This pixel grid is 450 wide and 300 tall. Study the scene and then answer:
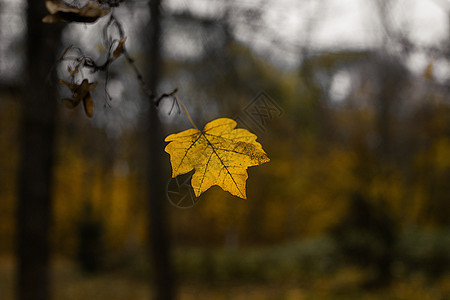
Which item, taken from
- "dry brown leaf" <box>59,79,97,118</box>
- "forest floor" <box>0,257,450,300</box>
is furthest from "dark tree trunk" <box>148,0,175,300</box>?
"dry brown leaf" <box>59,79,97,118</box>

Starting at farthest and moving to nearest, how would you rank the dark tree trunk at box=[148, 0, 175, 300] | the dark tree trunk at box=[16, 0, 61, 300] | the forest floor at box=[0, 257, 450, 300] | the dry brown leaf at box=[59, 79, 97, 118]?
the forest floor at box=[0, 257, 450, 300], the dark tree trunk at box=[148, 0, 175, 300], the dark tree trunk at box=[16, 0, 61, 300], the dry brown leaf at box=[59, 79, 97, 118]

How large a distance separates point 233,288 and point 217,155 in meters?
7.76

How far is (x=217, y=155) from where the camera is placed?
54 cm

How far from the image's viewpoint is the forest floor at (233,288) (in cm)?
488

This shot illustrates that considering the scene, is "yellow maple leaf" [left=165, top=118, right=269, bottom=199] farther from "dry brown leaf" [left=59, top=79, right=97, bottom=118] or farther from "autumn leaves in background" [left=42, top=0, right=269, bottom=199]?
Result: "dry brown leaf" [left=59, top=79, right=97, bottom=118]

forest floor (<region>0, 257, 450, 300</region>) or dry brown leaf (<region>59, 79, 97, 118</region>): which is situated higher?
dry brown leaf (<region>59, 79, 97, 118</region>)

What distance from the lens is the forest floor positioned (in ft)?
16.0

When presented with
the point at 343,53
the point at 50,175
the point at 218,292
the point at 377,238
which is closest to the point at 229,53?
the point at 343,53

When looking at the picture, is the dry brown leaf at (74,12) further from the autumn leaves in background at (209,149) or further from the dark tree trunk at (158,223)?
the dark tree trunk at (158,223)

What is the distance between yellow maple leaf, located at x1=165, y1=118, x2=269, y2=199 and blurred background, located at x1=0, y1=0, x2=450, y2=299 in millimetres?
48

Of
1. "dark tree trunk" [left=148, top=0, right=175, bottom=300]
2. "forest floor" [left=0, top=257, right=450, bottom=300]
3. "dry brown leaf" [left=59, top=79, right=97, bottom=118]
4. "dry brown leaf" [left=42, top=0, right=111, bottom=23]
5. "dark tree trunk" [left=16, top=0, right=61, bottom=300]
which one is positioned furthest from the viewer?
"forest floor" [left=0, top=257, right=450, bottom=300]

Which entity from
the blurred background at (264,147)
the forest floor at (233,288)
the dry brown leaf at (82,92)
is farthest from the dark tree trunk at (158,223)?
the dry brown leaf at (82,92)

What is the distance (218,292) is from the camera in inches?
291

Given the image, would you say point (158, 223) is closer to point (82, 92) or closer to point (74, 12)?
point (82, 92)
